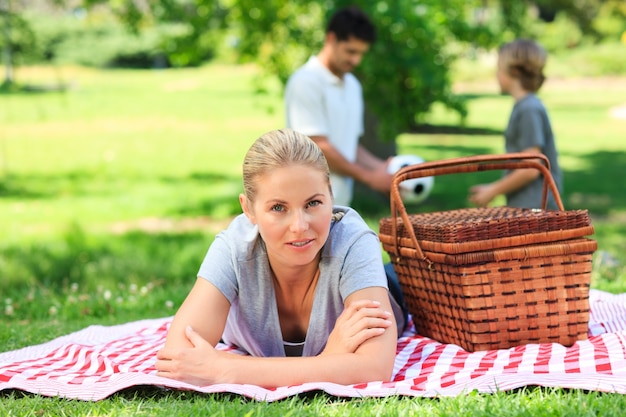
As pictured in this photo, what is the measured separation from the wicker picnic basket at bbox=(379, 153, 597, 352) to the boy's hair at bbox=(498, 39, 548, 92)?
1.61 metres

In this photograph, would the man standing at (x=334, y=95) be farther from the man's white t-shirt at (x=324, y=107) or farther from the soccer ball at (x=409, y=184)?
the soccer ball at (x=409, y=184)

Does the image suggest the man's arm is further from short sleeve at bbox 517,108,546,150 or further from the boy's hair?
the boy's hair

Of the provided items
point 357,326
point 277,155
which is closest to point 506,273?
point 357,326

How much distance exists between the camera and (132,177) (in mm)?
13547

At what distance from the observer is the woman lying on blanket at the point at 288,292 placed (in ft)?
9.55

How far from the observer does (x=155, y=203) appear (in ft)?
36.3

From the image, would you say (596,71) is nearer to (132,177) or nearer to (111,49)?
(111,49)

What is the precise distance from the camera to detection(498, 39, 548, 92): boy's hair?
501 cm

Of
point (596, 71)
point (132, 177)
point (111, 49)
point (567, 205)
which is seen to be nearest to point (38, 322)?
point (567, 205)

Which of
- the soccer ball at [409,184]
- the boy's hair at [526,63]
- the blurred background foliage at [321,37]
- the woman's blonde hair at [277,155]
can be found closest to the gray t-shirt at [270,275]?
the woman's blonde hair at [277,155]

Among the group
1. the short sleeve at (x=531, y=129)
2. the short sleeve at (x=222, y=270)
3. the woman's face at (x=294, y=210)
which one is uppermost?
the short sleeve at (x=531, y=129)

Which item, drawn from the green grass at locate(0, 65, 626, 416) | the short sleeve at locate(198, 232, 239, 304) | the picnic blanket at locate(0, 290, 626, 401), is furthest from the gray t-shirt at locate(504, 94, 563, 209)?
the short sleeve at locate(198, 232, 239, 304)

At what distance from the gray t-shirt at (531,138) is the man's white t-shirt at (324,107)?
1.18m

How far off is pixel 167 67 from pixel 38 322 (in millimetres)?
39778
